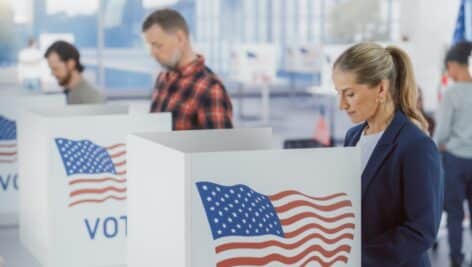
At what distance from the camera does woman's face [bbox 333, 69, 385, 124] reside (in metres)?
1.77

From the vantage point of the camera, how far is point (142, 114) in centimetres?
220

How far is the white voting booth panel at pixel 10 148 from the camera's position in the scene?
2834 millimetres

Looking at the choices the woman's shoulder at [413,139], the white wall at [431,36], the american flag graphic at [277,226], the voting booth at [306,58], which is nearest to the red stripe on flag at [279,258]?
the american flag graphic at [277,226]

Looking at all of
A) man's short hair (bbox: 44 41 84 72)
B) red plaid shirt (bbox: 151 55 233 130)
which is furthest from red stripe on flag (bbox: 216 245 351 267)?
man's short hair (bbox: 44 41 84 72)

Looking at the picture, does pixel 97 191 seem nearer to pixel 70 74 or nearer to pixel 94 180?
pixel 94 180

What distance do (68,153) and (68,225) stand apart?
0.19 m

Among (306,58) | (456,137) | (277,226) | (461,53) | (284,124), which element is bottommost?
(284,124)

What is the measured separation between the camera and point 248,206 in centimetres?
142

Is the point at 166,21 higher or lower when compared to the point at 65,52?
higher

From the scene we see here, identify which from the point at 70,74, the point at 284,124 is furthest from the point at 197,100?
the point at 284,124

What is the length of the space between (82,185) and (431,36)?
8974mm

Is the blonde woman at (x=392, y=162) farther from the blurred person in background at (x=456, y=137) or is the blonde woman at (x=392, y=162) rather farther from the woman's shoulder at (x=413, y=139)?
the blurred person in background at (x=456, y=137)

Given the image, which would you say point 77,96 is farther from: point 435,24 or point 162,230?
point 435,24

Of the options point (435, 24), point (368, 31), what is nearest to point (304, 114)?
point (368, 31)
